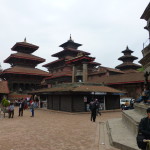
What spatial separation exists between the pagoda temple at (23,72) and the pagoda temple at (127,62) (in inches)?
978

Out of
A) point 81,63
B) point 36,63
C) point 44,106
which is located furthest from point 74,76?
point 36,63

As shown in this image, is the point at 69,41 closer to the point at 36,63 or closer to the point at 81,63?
the point at 36,63

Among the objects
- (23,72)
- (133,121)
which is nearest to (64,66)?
(23,72)

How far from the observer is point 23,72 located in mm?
38188

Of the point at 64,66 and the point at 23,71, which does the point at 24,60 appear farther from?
the point at 64,66

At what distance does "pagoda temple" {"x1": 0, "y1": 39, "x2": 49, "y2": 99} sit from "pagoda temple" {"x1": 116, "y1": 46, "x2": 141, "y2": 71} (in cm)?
2485

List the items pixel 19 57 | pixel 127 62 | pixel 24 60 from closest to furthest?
pixel 19 57 → pixel 24 60 → pixel 127 62

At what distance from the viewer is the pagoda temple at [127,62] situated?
179ft

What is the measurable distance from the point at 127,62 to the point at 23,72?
32344mm

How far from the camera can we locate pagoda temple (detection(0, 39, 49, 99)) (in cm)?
3791

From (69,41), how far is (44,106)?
27.8 meters

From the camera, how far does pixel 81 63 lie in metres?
27.8

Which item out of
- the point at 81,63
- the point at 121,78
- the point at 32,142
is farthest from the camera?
the point at 121,78

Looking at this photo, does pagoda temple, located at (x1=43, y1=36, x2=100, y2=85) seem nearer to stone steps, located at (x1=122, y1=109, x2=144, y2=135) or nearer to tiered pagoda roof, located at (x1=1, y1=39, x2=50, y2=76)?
tiered pagoda roof, located at (x1=1, y1=39, x2=50, y2=76)
